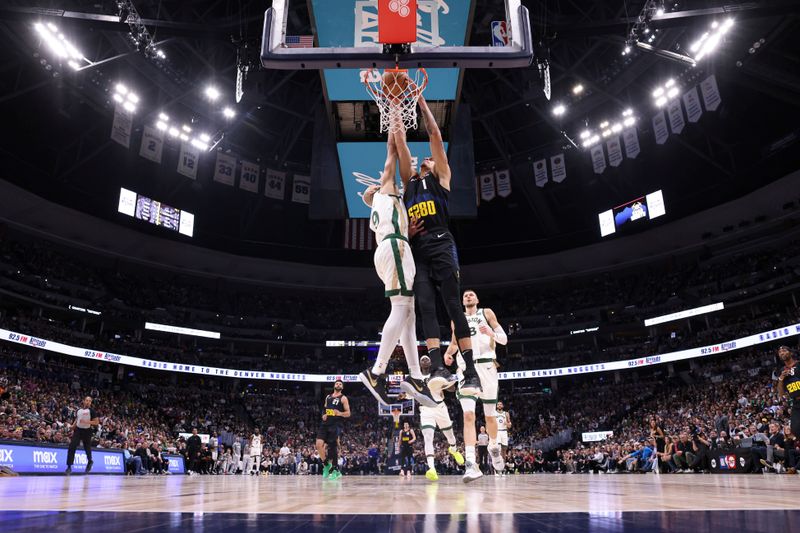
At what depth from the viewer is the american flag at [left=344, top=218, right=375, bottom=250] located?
3419 cm

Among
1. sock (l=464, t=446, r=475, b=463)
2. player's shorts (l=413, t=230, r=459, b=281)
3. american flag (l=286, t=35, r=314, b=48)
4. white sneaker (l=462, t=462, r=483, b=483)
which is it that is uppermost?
american flag (l=286, t=35, r=314, b=48)

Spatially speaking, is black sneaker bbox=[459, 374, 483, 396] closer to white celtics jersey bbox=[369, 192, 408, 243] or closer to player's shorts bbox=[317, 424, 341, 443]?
white celtics jersey bbox=[369, 192, 408, 243]

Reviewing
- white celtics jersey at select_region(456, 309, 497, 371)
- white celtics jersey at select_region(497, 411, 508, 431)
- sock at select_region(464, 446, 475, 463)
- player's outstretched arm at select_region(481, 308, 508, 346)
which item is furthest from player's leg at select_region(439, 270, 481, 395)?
white celtics jersey at select_region(497, 411, 508, 431)

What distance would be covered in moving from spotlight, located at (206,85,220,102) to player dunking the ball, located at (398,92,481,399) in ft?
81.2

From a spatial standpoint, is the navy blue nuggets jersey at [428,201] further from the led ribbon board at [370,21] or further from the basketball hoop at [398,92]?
the led ribbon board at [370,21]

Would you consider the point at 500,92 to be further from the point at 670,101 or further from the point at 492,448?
the point at 492,448

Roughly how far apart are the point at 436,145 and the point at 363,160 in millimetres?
13635

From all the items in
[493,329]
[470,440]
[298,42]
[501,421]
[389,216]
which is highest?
[298,42]

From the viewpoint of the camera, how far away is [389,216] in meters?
5.45

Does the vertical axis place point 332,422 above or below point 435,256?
below

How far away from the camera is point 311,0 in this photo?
40.2ft

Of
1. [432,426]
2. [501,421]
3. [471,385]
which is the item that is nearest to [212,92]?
[501,421]

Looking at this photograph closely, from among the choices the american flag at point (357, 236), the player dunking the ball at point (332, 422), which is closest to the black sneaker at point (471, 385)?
the player dunking the ball at point (332, 422)

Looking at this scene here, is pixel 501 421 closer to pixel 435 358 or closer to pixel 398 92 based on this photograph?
pixel 435 358
